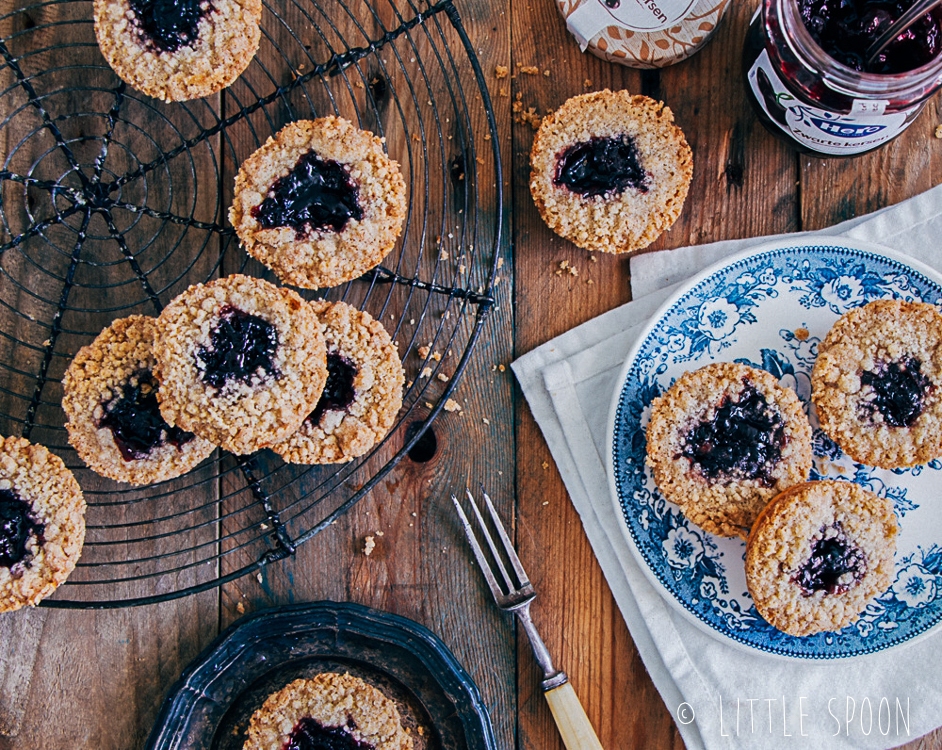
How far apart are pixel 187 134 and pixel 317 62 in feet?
1.43

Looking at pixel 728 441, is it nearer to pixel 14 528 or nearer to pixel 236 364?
pixel 236 364

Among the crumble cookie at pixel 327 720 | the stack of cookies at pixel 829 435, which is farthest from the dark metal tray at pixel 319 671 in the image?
the stack of cookies at pixel 829 435

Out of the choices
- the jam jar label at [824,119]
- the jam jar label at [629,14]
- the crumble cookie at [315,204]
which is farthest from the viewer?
the jam jar label at [629,14]

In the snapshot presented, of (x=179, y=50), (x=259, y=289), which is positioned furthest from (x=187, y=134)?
(x=259, y=289)

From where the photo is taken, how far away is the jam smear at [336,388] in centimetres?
198

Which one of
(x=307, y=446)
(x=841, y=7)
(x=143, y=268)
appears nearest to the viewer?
(x=841, y=7)

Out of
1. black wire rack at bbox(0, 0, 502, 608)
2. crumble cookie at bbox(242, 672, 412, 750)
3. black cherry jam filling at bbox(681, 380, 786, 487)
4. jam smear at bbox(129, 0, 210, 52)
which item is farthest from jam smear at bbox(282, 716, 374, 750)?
jam smear at bbox(129, 0, 210, 52)

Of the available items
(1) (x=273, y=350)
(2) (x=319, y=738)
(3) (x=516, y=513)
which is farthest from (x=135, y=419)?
(3) (x=516, y=513)

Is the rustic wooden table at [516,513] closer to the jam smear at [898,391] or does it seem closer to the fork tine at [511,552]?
the fork tine at [511,552]

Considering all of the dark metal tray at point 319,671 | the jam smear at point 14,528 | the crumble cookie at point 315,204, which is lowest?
the dark metal tray at point 319,671

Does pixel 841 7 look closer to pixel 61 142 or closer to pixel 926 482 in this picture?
pixel 926 482

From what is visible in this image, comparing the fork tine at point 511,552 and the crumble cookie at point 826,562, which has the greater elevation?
the fork tine at point 511,552

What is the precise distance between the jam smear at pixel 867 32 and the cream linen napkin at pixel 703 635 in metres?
0.47

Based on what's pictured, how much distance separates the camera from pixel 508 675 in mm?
2215
